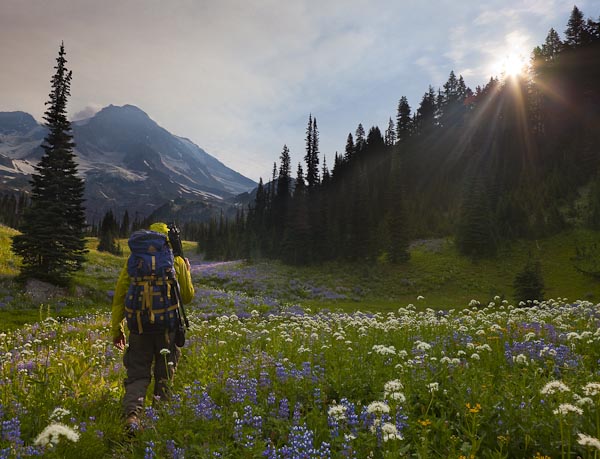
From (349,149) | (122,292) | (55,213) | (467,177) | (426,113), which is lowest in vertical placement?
(122,292)

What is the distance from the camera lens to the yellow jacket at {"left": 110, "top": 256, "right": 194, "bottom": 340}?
17.7 feet

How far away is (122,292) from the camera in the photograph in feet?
18.0

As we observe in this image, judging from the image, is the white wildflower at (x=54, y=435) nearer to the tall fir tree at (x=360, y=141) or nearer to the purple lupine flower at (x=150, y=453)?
the purple lupine flower at (x=150, y=453)

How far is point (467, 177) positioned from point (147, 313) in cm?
5423

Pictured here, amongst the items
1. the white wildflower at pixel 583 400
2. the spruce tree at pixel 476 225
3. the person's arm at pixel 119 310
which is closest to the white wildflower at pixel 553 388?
the white wildflower at pixel 583 400

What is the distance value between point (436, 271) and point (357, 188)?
23.5m

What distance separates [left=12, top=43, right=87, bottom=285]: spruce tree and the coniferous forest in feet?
118

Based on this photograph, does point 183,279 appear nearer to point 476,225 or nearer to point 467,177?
point 476,225

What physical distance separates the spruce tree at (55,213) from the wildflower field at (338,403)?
15101 millimetres

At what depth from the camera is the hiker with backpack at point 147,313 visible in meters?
5.05

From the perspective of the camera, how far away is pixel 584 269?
3070 cm

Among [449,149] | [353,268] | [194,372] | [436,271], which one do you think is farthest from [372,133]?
[194,372]

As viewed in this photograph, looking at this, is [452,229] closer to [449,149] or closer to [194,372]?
[449,149]

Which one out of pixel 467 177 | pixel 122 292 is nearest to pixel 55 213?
pixel 122 292
